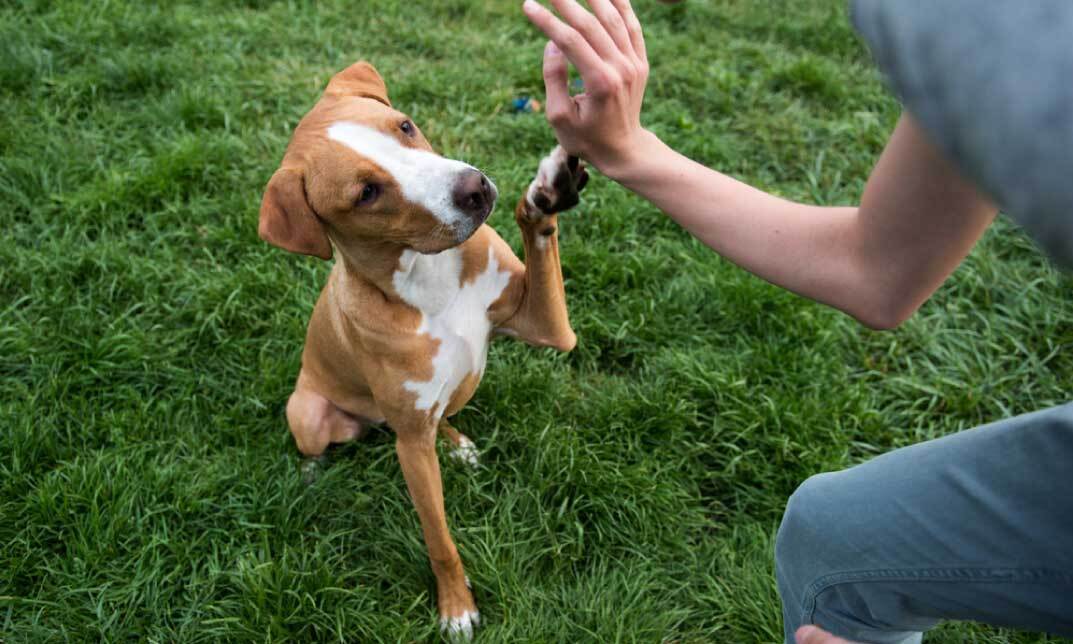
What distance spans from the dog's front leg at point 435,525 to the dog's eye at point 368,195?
0.77 meters

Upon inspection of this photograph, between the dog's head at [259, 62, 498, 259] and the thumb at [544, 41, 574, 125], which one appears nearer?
the thumb at [544, 41, 574, 125]

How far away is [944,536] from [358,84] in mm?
2069

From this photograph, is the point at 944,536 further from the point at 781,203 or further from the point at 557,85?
the point at 557,85

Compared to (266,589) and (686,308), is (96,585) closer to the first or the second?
(266,589)

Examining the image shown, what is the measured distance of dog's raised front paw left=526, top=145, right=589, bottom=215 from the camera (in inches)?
88.9

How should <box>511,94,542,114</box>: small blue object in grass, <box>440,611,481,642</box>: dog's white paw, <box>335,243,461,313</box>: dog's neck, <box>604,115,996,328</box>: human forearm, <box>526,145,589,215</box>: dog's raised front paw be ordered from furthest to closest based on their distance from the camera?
1. <box>511,94,542,114</box>: small blue object in grass
2. <box>440,611,481,642</box>: dog's white paw
3. <box>335,243,461,313</box>: dog's neck
4. <box>526,145,589,215</box>: dog's raised front paw
5. <box>604,115,996,328</box>: human forearm

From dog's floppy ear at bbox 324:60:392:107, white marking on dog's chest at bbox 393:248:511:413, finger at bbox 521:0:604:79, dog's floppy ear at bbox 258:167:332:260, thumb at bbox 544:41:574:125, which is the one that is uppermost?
finger at bbox 521:0:604:79

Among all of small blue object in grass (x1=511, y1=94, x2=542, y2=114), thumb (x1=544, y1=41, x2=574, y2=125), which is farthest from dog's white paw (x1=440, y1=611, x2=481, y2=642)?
small blue object in grass (x1=511, y1=94, x2=542, y2=114)

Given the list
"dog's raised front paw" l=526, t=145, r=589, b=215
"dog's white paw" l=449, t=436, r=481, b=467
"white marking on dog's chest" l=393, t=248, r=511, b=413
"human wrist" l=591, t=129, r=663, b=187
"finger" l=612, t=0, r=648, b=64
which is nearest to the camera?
"finger" l=612, t=0, r=648, b=64

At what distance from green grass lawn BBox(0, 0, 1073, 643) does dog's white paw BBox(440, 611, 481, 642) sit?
5 centimetres

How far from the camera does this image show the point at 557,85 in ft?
5.44

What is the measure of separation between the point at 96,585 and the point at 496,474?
1.48 meters

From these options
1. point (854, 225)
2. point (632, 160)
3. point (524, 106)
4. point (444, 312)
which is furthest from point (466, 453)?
point (524, 106)

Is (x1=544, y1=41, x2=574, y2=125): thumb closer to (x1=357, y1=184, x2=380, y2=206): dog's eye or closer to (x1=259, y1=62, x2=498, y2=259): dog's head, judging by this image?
(x1=259, y1=62, x2=498, y2=259): dog's head
